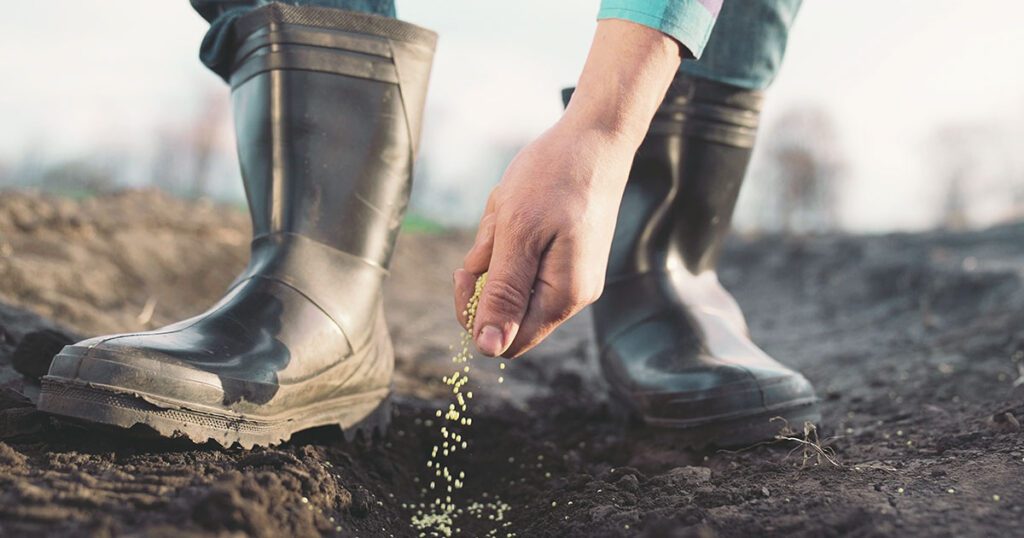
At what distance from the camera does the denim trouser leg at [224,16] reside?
179cm

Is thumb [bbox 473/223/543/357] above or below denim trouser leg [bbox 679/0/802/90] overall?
below

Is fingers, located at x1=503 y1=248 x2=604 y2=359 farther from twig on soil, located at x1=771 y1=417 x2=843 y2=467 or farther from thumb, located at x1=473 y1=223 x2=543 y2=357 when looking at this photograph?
twig on soil, located at x1=771 y1=417 x2=843 y2=467

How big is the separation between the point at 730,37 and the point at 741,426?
3.10ft

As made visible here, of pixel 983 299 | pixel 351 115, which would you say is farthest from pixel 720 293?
pixel 983 299

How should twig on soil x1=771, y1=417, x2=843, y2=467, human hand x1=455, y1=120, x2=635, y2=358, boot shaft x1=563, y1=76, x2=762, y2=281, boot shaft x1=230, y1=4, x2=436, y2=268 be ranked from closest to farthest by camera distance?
1. human hand x1=455, y1=120, x2=635, y2=358
2. twig on soil x1=771, y1=417, x2=843, y2=467
3. boot shaft x1=230, y1=4, x2=436, y2=268
4. boot shaft x1=563, y1=76, x2=762, y2=281

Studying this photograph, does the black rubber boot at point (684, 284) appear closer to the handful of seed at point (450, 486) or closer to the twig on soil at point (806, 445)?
the twig on soil at point (806, 445)

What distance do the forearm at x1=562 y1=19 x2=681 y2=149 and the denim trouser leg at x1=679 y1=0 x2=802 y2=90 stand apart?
2.28 feet

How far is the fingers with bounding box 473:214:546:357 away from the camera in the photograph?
117cm

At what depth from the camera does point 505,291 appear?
119cm

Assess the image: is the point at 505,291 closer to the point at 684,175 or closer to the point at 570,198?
the point at 570,198

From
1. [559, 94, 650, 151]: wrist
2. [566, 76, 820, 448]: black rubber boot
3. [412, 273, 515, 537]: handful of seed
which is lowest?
[412, 273, 515, 537]: handful of seed

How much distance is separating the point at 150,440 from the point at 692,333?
48.6 inches

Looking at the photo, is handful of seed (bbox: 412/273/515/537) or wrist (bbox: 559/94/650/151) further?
handful of seed (bbox: 412/273/515/537)

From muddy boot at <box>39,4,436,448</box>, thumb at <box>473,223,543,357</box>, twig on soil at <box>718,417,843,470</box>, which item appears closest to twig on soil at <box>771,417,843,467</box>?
twig on soil at <box>718,417,843,470</box>
